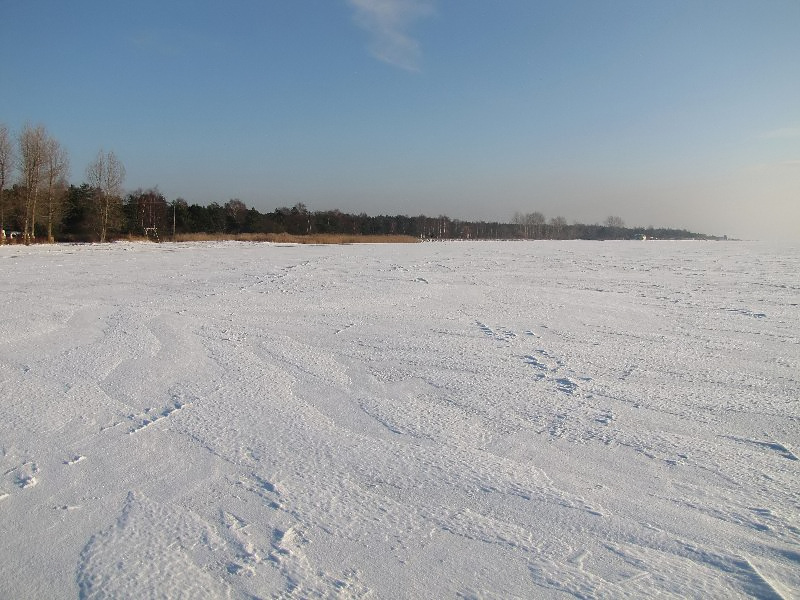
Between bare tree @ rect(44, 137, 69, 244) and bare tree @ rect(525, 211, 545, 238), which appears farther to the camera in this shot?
bare tree @ rect(525, 211, 545, 238)

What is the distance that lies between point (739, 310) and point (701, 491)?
4722 millimetres

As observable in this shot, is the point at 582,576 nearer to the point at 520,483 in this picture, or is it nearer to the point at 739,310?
the point at 520,483

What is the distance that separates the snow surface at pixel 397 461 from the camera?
57.9 inches

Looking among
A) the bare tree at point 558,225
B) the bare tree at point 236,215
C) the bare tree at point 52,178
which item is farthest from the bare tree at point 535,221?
the bare tree at point 52,178

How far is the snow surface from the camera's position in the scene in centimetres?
147

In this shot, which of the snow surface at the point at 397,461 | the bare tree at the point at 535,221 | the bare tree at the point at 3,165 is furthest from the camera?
the bare tree at the point at 535,221

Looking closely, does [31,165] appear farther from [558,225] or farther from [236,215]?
[558,225]

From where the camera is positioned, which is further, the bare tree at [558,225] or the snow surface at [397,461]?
the bare tree at [558,225]

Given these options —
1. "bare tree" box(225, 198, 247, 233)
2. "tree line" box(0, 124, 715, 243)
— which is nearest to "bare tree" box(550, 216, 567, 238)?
"tree line" box(0, 124, 715, 243)

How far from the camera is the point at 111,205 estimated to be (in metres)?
31.4

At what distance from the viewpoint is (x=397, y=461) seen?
2.12m

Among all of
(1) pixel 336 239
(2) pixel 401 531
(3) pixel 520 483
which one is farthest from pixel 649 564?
(1) pixel 336 239

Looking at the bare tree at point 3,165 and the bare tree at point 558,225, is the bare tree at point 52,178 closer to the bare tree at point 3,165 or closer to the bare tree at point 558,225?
the bare tree at point 3,165

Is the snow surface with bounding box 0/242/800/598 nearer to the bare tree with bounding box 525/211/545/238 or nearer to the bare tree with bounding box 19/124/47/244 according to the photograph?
the bare tree with bounding box 19/124/47/244
